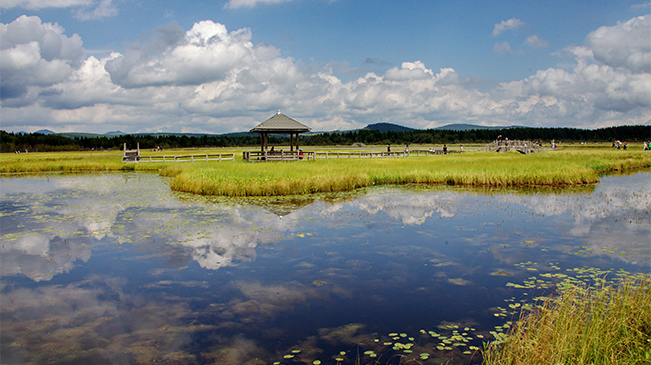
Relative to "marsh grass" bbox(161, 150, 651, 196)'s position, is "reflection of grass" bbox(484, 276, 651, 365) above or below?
below

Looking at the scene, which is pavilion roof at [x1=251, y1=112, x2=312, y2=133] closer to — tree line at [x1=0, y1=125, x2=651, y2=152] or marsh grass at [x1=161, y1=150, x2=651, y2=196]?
marsh grass at [x1=161, y1=150, x2=651, y2=196]

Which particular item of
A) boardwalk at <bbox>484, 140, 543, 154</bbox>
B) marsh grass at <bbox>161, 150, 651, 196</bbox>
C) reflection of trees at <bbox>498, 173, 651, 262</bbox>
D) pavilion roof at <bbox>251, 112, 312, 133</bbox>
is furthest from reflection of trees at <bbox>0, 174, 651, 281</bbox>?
boardwalk at <bbox>484, 140, 543, 154</bbox>

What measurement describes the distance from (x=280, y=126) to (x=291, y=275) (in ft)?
97.2

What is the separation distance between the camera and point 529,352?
4.72 meters

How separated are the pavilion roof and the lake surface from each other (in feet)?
66.5

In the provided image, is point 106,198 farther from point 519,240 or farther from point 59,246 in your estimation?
point 519,240

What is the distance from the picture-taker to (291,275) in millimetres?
8797

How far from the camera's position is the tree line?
376 ft

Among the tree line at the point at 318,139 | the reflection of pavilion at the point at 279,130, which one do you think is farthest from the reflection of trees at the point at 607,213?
the tree line at the point at 318,139

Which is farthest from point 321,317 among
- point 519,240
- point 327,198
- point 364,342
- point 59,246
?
point 327,198

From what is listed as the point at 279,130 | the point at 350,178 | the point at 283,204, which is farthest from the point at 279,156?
the point at 283,204

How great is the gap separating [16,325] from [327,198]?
47.4 feet

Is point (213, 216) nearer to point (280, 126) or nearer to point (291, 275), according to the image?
point (291, 275)

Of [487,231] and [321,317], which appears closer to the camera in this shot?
[321,317]
